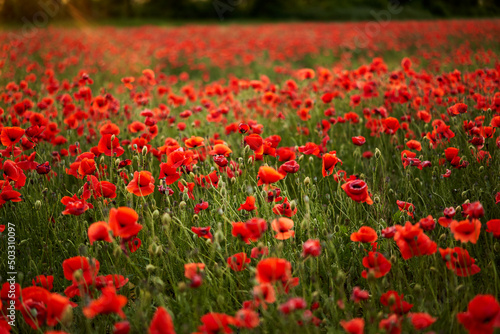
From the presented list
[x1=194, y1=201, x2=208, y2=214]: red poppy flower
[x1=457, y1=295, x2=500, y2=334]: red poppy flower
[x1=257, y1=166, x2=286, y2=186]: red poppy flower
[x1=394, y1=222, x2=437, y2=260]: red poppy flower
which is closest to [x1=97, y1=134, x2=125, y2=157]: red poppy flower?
[x1=194, y1=201, x2=208, y2=214]: red poppy flower

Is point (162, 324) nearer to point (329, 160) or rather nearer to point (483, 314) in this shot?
point (483, 314)

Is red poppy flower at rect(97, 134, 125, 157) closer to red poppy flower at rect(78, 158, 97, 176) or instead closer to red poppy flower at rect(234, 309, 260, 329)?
red poppy flower at rect(78, 158, 97, 176)

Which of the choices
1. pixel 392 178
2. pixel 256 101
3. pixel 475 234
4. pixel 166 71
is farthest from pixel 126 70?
pixel 475 234

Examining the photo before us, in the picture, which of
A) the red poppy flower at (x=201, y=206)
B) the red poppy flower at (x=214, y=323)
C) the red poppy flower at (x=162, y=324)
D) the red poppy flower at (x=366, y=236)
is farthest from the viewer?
the red poppy flower at (x=201, y=206)

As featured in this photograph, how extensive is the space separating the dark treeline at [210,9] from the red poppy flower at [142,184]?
695 inches

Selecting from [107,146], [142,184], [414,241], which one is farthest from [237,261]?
[107,146]

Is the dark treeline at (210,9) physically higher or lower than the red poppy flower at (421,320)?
higher

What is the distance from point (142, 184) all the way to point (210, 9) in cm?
3295

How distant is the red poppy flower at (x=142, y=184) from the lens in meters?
1.62

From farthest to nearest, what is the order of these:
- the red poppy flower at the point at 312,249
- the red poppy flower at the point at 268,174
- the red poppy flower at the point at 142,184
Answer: the red poppy flower at the point at 142,184 → the red poppy flower at the point at 268,174 → the red poppy flower at the point at 312,249

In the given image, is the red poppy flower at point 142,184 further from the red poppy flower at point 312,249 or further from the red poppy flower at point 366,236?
the red poppy flower at point 366,236

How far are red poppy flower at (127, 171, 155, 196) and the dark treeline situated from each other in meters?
17.6

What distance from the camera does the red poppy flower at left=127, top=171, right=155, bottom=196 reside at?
63.9 inches

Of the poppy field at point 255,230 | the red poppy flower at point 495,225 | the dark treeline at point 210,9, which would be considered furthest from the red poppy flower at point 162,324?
the dark treeline at point 210,9
